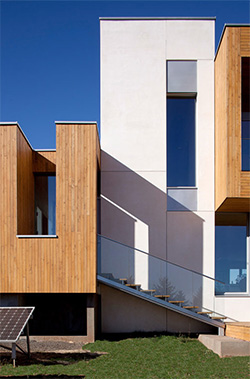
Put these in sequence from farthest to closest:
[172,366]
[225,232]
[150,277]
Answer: [225,232]
[150,277]
[172,366]

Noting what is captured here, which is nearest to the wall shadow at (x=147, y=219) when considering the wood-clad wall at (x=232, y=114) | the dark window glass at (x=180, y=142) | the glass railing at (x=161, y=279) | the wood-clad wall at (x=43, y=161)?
the dark window glass at (x=180, y=142)

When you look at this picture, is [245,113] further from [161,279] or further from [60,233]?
[60,233]

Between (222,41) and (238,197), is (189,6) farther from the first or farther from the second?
(238,197)

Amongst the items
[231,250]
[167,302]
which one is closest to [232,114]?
[231,250]

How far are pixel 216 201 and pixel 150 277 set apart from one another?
12.1 ft

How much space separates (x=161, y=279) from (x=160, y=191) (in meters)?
3.29

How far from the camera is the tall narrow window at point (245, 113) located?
39.5 feet

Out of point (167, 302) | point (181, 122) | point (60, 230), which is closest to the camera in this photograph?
point (60, 230)

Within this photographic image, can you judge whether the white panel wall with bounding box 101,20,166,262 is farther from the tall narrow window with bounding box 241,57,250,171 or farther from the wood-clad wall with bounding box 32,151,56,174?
the tall narrow window with bounding box 241,57,250,171

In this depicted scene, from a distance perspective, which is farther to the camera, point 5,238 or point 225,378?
point 5,238

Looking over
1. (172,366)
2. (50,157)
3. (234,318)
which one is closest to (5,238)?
(50,157)

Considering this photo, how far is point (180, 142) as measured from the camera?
1445cm

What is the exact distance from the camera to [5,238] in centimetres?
1145

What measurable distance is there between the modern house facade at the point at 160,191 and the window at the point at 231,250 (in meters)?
0.04
